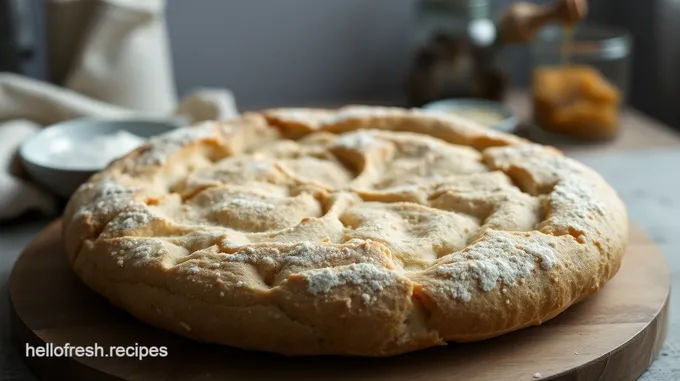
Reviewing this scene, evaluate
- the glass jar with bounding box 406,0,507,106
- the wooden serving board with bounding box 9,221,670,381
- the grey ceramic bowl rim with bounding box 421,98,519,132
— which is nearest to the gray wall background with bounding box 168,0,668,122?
the glass jar with bounding box 406,0,507,106

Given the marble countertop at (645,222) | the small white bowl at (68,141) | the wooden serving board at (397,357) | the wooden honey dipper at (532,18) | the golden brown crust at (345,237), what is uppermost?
the wooden honey dipper at (532,18)

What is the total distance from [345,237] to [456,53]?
1263 millimetres

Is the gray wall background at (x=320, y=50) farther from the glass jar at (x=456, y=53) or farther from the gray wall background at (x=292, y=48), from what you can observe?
the glass jar at (x=456, y=53)

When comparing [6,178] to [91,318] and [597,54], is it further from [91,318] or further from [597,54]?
[597,54]

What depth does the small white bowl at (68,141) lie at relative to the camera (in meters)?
1.64

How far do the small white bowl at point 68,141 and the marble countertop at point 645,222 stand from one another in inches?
4.0

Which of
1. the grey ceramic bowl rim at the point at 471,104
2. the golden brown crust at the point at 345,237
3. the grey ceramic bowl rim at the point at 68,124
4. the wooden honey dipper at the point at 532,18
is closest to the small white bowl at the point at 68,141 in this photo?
the grey ceramic bowl rim at the point at 68,124

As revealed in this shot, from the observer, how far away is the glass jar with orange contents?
2145mm

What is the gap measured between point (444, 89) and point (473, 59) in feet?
0.37

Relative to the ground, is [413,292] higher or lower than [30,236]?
higher

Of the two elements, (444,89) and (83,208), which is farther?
(444,89)

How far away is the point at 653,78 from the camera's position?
8.77ft

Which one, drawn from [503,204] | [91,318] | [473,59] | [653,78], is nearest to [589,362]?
[503,204]

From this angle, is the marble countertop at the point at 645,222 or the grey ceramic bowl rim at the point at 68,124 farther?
the grey ceramic bowl rim at the point at 68,124
